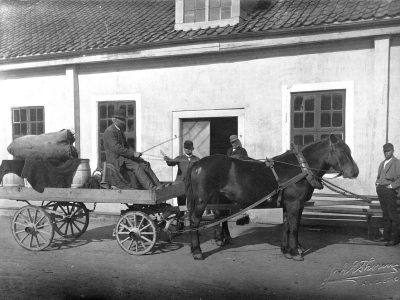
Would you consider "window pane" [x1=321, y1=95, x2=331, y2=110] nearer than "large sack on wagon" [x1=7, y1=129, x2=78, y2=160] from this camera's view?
No

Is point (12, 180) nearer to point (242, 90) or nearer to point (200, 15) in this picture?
point (242, 90)

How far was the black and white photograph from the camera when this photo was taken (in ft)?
17.6

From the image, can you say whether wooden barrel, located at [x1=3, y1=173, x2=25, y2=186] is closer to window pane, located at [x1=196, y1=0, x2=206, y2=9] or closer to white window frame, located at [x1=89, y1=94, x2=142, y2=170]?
white window frame, located at [x1=89, y1=94, x2=142, y2=170]

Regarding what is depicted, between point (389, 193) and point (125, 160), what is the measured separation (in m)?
4.40

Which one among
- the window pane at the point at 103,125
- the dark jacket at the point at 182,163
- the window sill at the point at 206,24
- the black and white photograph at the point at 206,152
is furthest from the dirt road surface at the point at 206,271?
the window sill at the point at 206,24

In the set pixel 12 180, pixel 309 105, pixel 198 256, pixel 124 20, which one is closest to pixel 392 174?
pixel 309 105

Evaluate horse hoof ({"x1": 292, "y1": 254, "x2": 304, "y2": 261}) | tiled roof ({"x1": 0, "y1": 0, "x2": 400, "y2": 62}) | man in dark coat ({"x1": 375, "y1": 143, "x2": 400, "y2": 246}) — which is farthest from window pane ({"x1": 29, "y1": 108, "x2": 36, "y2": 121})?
man in dark coat ({"x1": 375, "y1": 143, "x2": 400, "y2": 246})

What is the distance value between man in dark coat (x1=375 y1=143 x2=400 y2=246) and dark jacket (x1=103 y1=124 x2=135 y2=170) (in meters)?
4.22

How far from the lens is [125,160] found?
6.23 meters

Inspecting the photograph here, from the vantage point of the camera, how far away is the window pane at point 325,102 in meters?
7.98

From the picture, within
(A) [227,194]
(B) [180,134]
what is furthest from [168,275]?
(B) [180,134]

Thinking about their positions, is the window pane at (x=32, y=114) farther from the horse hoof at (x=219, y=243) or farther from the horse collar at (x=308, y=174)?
the horse collar at (x=308, y=174)

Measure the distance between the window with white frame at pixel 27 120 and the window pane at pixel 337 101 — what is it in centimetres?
735

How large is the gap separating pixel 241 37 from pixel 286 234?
172 inches
